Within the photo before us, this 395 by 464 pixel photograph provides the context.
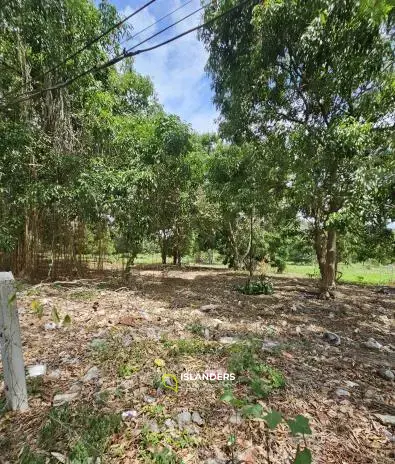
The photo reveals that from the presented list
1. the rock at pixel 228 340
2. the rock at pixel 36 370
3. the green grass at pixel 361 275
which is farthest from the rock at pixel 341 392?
the green grass at pixel 361 275

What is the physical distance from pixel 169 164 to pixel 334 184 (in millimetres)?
3115

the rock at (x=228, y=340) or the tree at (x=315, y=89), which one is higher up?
the tree at (x=315, y=89)

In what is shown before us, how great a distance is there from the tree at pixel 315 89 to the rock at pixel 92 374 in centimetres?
Answer: 324

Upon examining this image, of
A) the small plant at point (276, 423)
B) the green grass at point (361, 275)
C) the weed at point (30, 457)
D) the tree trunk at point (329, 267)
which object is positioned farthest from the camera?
the green grass at point (361, 275)

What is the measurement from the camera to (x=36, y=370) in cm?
184

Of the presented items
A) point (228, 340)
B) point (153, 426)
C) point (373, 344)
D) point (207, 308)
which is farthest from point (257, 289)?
point (153, 426)

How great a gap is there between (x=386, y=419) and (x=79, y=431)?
65.4 inches

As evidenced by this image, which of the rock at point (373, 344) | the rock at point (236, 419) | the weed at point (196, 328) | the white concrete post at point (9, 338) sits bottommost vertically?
the rock at point (373, 344)

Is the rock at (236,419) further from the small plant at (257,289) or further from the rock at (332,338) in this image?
the small plant at (257,289)

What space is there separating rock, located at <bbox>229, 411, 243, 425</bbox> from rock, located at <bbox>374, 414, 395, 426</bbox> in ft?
2.65

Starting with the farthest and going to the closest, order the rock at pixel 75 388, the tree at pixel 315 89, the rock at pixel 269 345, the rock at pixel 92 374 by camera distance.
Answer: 1. the tree at pixel 315 89
2. the rock at pixel 269 345
3. the rock at pixel 92 374
4. the rock at pixel 75 388

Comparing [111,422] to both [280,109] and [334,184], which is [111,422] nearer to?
[334,184]

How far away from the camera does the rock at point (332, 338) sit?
2.79m

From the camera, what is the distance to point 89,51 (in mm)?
4629
